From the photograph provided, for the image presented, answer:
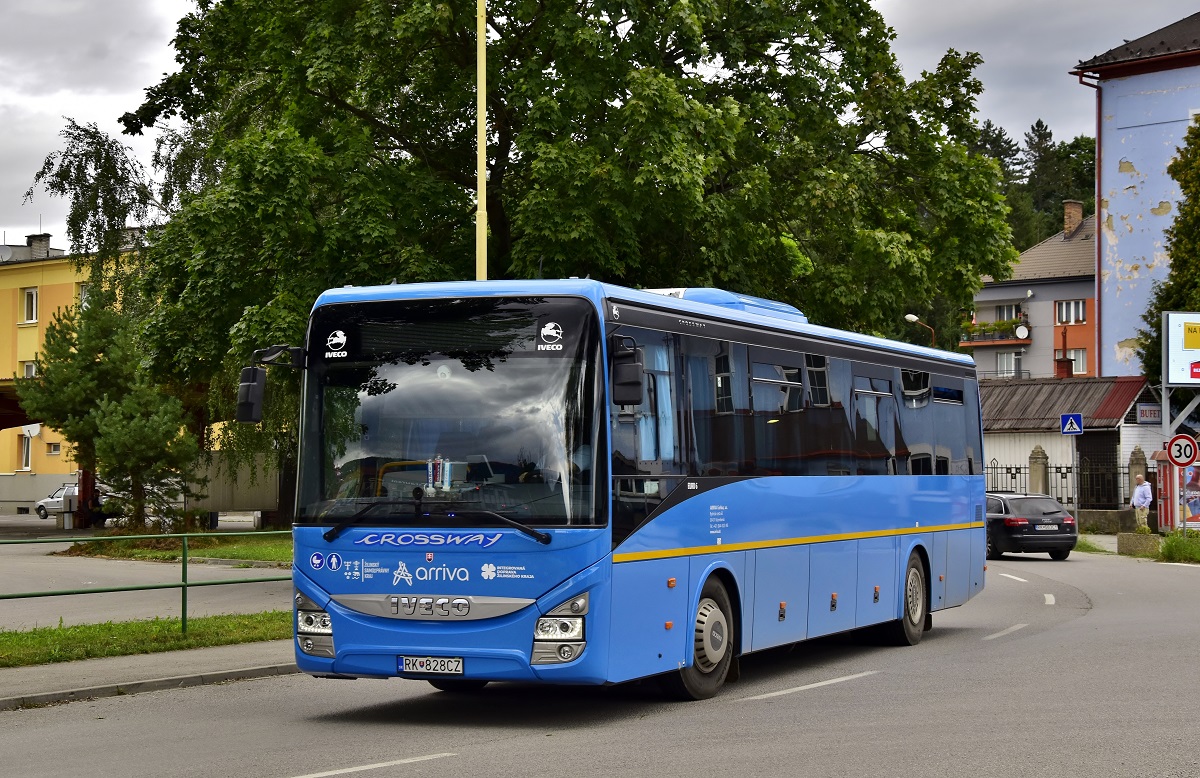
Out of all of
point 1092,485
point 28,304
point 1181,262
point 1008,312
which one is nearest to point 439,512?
point 1092,485

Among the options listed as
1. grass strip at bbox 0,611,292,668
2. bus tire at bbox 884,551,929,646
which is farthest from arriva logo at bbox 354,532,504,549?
bus tire at bbox 884,551,929,646

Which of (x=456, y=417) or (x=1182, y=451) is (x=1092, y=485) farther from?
(x=456, y=417)

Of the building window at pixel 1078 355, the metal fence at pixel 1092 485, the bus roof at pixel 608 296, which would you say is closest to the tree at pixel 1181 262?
the metal fence at pixel 1092 485

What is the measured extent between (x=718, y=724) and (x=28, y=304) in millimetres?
71766

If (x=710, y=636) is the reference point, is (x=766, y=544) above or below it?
above

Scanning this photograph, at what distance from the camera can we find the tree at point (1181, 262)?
53.3 meters

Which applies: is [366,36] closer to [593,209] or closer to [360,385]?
[593,209]

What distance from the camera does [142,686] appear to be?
13586mm

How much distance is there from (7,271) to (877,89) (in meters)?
59.5

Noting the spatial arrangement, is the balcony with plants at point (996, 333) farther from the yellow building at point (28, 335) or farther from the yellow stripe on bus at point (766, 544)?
the yellow stripe on bus at point (766, 544)

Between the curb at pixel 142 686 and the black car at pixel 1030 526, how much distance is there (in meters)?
24.1

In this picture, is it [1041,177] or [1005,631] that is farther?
[1041,177]

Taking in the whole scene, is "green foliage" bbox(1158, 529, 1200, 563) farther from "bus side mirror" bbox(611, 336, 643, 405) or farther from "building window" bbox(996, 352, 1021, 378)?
"building window" bbox(996, 352, 1021, 378)

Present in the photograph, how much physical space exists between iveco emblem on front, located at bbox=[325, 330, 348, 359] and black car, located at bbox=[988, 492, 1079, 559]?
87.5 ft
